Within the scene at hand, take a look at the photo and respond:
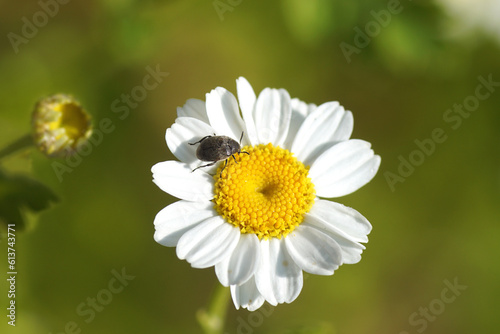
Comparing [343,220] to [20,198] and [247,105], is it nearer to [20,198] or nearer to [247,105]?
[247,105]

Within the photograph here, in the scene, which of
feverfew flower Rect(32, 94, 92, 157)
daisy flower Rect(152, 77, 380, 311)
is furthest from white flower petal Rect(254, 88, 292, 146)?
feverfew flower Rect(32, 94, 92, 157)

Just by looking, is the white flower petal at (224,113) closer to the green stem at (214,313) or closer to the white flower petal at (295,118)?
the white flower petal at (295,118)

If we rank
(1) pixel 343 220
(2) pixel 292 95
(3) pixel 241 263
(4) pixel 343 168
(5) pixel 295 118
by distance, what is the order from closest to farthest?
(3) pixel 241 263
(1) pixel 343 220
(4) pixel 343 168
(5) pixel 295 118
(2) pixel 292 95

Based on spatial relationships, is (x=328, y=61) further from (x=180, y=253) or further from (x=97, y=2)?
(x=180, y=253)

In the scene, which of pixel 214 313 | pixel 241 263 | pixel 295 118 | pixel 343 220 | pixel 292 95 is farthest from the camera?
pixel 292 95

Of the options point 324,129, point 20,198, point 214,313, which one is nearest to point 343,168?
point 324,129

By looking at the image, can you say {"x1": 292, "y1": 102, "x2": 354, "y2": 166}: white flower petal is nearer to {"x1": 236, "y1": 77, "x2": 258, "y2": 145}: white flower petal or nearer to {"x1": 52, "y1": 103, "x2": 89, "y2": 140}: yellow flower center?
{"x1": 236, "y1": 77, "x2": 258, "y2": 145}: white flower petal

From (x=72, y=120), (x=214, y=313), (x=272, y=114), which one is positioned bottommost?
(x=214, y=313)
